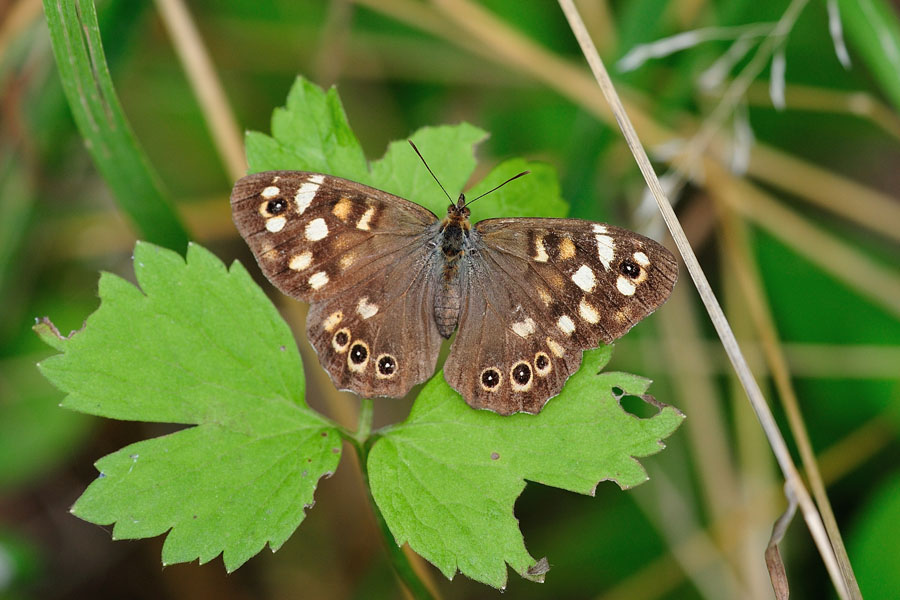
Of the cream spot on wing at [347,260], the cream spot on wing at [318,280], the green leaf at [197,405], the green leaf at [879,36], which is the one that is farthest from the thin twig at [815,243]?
the green leaf at [197,405]

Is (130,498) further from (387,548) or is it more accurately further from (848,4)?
(848,4)

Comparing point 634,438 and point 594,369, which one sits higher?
point 594,369

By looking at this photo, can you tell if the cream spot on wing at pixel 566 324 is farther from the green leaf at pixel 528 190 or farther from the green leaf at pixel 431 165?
the green leaf at pixel 431 165

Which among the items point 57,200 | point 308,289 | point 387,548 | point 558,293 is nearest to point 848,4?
point 558,293

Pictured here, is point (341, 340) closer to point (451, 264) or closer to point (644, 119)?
point (451, 264)

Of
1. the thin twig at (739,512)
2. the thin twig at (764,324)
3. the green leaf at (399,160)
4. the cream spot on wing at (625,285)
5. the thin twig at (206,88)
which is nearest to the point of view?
the cream spot on wing at (625,285)

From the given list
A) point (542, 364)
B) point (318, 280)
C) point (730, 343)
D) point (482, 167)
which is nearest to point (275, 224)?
point (318, 280)

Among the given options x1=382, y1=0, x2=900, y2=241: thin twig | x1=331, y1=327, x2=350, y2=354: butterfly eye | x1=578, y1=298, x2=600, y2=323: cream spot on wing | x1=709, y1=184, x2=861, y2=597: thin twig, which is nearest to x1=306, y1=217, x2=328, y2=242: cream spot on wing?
x1=331, y1=327, x2=350, y2=354: butterfly eye
